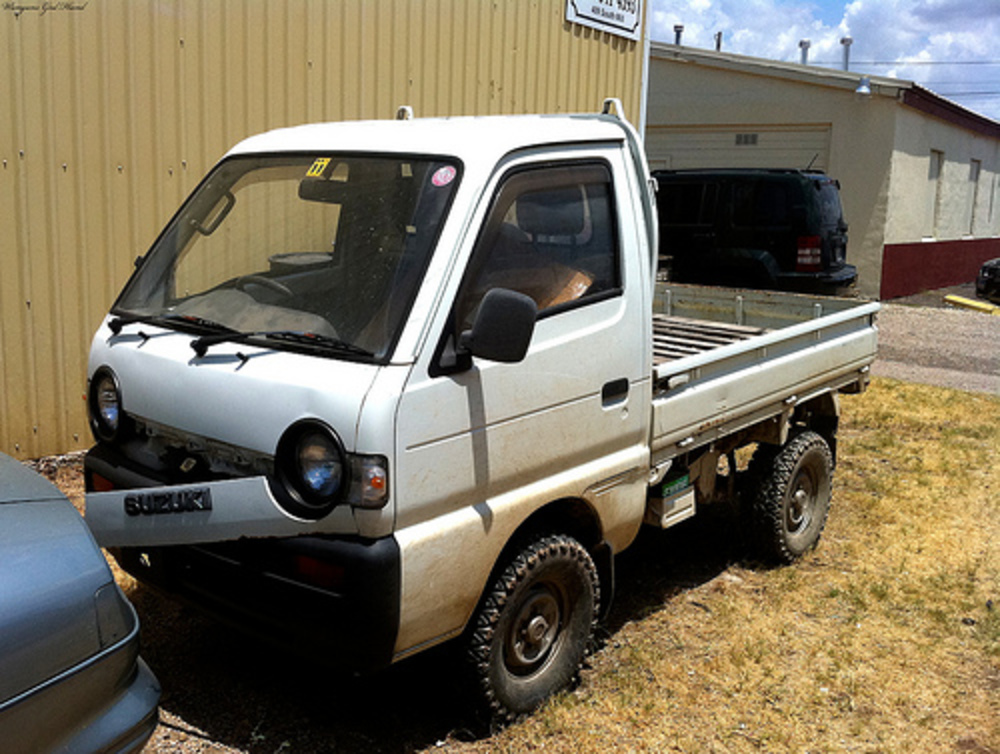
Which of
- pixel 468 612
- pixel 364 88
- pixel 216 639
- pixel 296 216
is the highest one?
pixel 364 88

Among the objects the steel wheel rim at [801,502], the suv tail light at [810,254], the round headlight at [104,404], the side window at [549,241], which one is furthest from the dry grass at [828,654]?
the suv tail light at [810,254]

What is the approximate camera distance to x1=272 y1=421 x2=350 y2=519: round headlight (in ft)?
10.2

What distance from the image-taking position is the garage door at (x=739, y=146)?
60.6ft

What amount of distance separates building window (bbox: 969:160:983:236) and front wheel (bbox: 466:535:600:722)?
22847mm

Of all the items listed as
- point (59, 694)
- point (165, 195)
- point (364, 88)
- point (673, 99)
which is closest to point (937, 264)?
point (673, 99)

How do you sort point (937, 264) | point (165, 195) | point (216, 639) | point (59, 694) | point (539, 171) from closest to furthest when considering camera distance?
1. point (59, 694)
2. point (539, 171)
3. point (216, 639)
4. point (165, 195)
5. point (937, 264)

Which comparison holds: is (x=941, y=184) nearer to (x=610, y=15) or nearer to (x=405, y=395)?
(x=610, y=15)

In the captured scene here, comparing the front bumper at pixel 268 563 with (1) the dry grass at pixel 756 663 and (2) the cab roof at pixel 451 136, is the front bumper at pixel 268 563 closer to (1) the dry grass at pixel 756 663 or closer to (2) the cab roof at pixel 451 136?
(1) the dry grass at pixel 756 663

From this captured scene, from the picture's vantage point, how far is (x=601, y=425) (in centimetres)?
399

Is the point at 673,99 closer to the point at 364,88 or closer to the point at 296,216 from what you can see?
the point at 364,88

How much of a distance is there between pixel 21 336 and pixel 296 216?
3.18m

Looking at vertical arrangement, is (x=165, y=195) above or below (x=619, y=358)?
above

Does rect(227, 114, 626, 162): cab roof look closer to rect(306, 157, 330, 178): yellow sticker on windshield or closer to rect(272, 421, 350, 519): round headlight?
rect(306, 157, 330, 178): yellow sticker on windshield

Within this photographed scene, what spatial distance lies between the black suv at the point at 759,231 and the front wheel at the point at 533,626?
8763 millimetres
